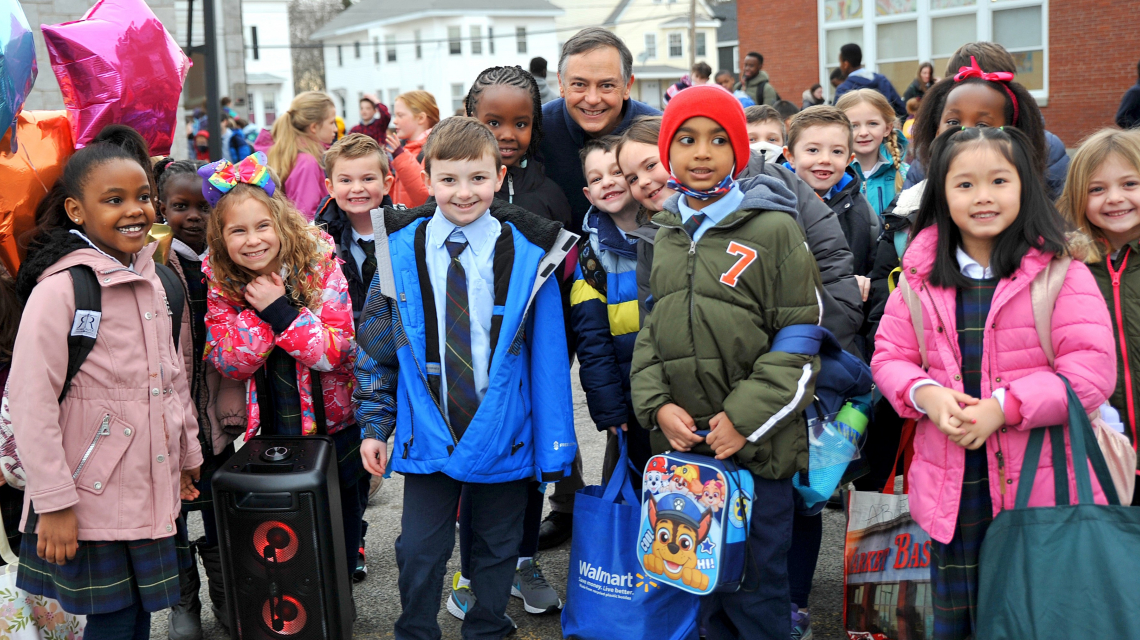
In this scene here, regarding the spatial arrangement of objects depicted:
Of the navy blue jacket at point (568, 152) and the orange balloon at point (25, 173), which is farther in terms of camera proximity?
the navy blue jacket at point (568, 152)

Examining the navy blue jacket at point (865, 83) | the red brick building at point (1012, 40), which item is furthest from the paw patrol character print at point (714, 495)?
the red brick building at point (1012, 40)

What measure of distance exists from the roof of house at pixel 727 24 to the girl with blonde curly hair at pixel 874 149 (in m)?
41.1

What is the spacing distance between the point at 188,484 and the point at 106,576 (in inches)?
18.7

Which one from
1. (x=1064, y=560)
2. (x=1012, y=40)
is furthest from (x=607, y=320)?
(x=1012, y=40)

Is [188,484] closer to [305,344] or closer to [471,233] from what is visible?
[305,344]

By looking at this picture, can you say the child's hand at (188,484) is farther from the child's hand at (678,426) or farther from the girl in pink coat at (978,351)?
the girl in pink coat at (978,351)

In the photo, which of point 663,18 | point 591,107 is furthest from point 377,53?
point 591,107

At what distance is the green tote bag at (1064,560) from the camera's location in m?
2.29

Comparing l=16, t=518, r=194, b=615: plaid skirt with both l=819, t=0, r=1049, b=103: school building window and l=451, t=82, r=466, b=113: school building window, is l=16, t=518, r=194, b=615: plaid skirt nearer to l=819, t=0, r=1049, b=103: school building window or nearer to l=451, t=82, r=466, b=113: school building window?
l=819, t=0, r=1049, b=103: school building window

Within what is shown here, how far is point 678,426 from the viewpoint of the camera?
2.79 m

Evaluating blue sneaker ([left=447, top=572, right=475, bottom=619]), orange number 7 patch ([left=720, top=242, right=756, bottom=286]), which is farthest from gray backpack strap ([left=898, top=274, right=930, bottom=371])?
blue sneaker ([left=447, top=572, right=475, bottom=619])

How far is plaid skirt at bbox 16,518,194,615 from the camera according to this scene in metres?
2.73

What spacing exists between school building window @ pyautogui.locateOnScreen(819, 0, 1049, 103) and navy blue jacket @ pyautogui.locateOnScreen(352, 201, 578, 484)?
14.9m

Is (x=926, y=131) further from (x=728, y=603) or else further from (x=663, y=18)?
(x=663, y=18)
